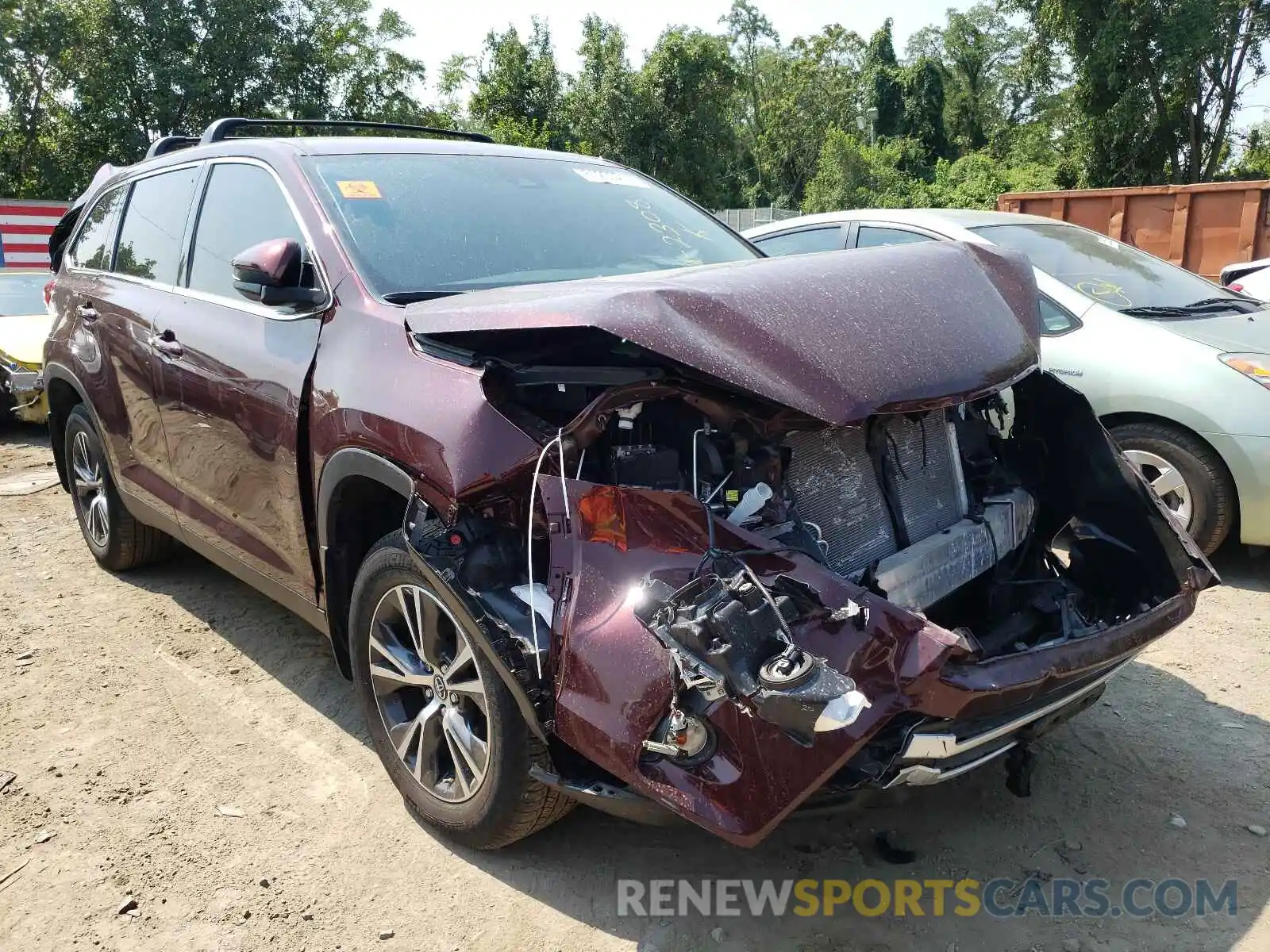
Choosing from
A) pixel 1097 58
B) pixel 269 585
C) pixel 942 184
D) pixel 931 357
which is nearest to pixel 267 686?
pixel 269 585

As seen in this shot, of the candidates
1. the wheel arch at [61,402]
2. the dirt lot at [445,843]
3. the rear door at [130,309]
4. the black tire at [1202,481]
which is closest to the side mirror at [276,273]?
the rear door at [130,309]

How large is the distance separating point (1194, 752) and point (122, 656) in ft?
13.4

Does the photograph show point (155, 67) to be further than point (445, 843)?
Yes

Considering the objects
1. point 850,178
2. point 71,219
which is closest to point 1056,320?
point 71,219

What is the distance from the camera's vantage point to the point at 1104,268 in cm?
539

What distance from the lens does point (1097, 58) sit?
20.5 meters

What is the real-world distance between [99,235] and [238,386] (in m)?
2.14

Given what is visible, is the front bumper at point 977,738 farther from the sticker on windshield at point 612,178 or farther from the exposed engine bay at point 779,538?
the sticker on windshield at point 612,178

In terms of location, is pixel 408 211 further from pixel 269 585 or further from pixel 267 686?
pixel 267 686

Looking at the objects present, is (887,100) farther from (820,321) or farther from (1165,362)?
(820,321)

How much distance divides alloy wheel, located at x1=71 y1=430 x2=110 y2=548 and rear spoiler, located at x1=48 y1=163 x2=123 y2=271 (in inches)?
40.1

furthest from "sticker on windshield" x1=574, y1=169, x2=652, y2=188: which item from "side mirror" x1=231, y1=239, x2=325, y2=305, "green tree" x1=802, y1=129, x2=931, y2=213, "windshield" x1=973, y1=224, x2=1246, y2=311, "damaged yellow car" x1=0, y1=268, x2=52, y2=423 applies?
"green tree" x1=802, y1=129, x2=931, y2=213

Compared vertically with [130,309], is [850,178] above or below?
above

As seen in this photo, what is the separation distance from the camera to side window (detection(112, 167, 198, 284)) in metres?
3.90
